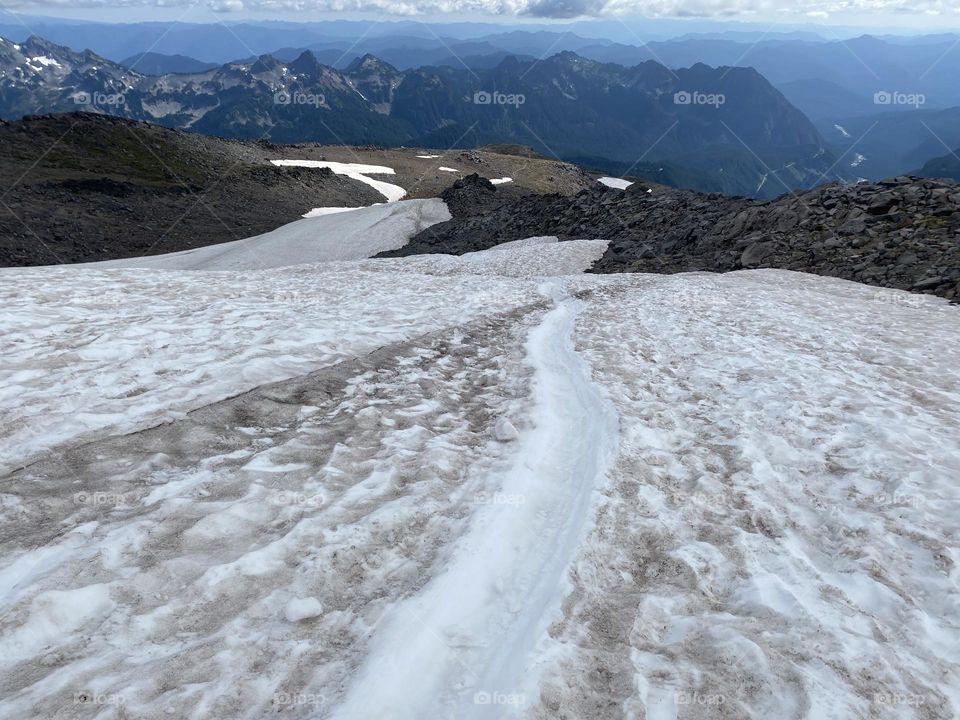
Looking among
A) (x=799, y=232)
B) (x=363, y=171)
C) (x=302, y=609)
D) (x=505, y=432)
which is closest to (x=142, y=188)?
(x=363, y=171)

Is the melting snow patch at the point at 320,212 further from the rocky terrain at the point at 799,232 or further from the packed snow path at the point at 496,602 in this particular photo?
the packed snow path at the point at 496,602

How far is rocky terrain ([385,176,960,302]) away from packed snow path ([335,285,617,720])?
1942 cm

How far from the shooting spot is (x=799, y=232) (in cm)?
2680

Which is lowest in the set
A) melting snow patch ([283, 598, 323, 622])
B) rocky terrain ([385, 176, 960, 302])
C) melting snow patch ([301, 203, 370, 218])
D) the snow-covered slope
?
melting snow patch ([301, 203, 370, 218])

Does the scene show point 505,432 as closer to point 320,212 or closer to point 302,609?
point 302,609

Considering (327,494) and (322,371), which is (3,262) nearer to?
(322,371)

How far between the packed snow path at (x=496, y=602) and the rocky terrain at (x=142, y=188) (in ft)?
165

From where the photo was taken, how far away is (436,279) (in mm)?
21109

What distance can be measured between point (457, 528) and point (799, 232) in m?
27.4

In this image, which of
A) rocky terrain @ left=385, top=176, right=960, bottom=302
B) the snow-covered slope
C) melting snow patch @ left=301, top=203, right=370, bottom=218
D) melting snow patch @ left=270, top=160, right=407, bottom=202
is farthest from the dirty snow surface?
melting snow patch @ left=270, top=160, right=407, bottom=202

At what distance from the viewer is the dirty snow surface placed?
14.0 feet

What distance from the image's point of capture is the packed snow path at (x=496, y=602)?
4176 millimetres

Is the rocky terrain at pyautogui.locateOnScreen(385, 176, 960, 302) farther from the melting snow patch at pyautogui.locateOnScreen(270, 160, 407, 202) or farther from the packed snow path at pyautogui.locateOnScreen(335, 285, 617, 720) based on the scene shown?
the melting snow patch at pyautogui.locateOnScreen(270, 160, 407, 202)

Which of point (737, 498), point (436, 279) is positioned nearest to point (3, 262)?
point (436, 279)
